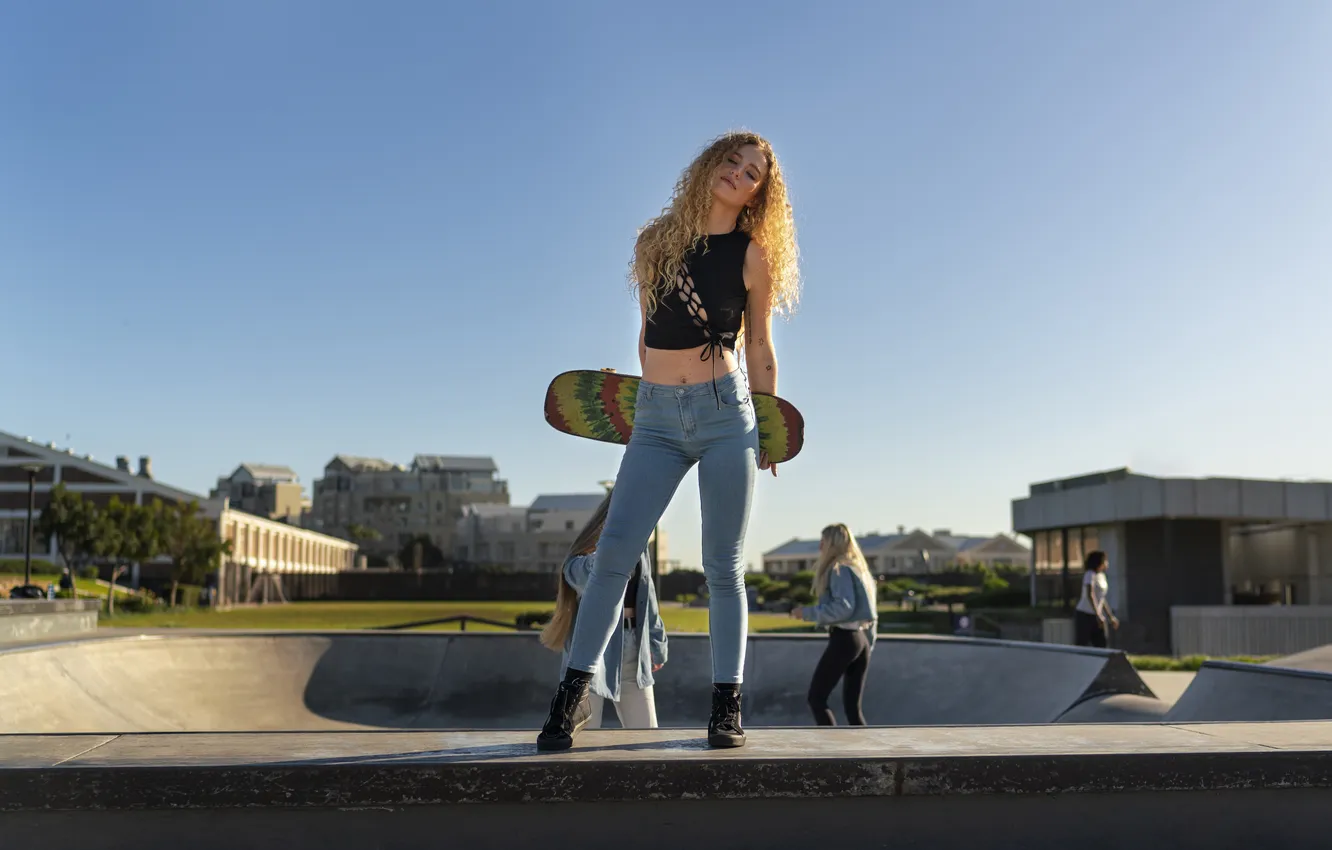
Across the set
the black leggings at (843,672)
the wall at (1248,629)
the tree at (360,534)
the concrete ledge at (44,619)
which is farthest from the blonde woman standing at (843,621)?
the tree at (360,534)

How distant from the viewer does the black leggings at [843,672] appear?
6910 mm

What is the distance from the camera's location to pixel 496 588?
7694 cm

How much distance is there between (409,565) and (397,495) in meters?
18.7

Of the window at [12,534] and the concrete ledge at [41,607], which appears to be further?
the window at [12,534]

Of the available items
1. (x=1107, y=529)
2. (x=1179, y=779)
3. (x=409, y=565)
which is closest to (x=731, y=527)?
(x=1179, y=779)

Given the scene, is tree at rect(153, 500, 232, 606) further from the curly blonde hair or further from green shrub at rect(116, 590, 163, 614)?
the curly blonde hair

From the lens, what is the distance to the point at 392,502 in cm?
13112

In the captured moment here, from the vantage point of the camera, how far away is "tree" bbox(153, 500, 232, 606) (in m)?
46.3

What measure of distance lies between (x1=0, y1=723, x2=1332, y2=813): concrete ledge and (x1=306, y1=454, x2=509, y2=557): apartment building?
126 metres

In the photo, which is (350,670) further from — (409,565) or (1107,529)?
(409,565)

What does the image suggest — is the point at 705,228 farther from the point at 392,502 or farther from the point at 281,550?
the point at 392,502

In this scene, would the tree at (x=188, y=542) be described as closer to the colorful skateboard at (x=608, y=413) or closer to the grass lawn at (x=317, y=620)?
the grass lawn at (x=317, y=620)

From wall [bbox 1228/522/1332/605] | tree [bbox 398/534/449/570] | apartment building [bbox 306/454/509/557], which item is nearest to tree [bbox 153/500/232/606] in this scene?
wall [bbox 1228/522/1332/605]

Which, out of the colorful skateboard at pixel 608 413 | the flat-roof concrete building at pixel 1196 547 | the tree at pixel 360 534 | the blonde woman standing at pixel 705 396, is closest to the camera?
the blonde woman standing at pixel 705 396
